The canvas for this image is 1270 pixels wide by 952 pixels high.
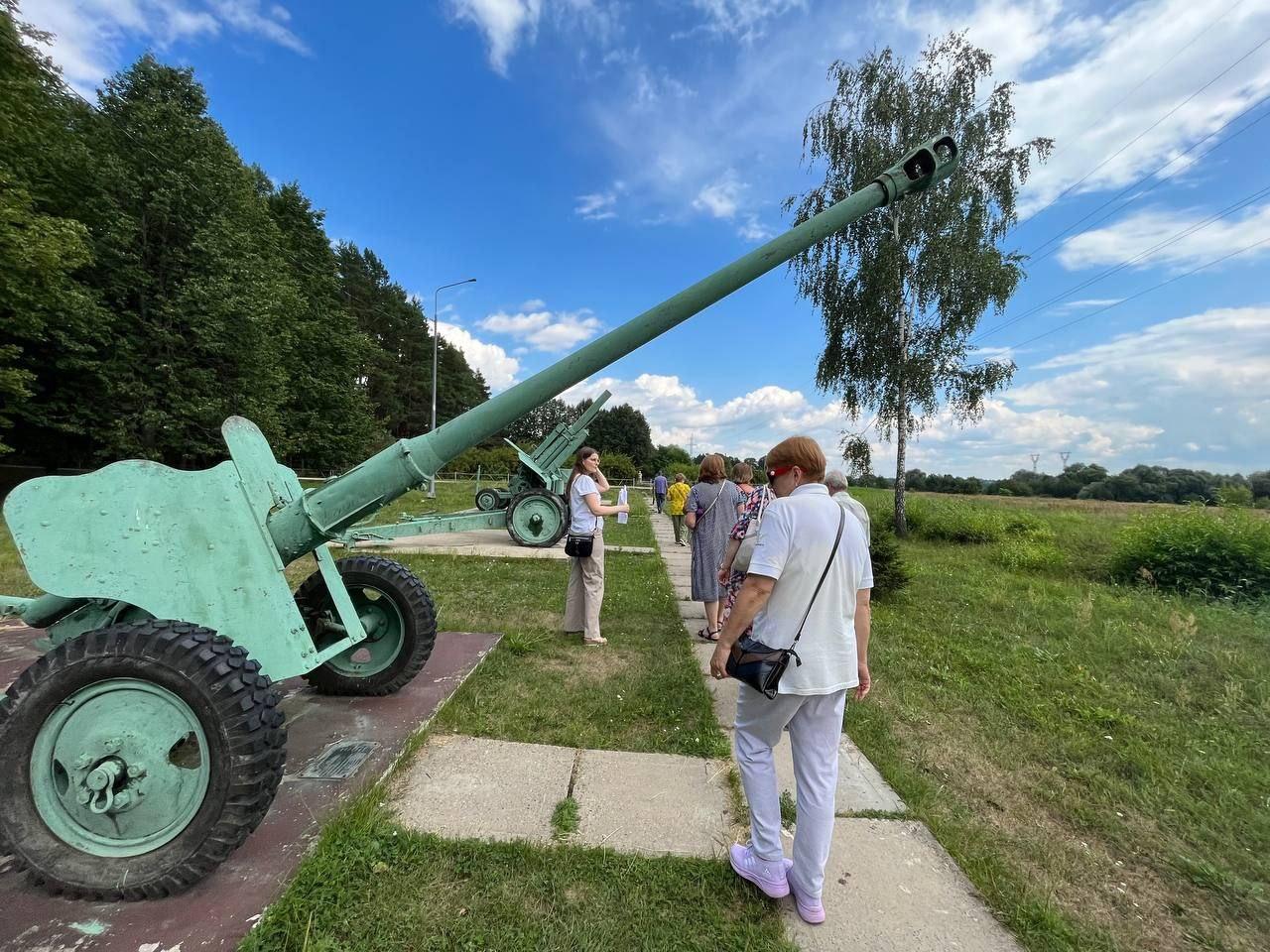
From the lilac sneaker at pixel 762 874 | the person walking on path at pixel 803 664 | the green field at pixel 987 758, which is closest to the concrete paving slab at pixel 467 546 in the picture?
the green field at pixel 987 758

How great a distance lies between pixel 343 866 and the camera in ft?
6.79

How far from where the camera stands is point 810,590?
1.98 m

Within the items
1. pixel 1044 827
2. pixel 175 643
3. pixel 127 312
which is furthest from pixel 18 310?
pixel 1044 827

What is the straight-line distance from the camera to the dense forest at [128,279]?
48.6 feet

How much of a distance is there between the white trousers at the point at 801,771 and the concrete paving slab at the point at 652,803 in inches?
15.8

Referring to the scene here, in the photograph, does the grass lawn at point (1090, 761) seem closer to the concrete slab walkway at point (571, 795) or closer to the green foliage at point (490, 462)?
the concrete slab walkway at point (571, 795)

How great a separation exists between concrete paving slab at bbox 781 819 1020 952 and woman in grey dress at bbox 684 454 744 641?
2533mm

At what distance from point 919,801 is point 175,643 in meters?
3.19

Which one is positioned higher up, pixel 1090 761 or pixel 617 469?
pixel 617 469

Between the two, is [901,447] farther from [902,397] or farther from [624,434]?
[624,434]

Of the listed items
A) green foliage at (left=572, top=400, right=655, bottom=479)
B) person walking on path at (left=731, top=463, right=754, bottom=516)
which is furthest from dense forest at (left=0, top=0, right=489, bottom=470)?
green foliage at (left=572, top=400, right=655, bottom=479)

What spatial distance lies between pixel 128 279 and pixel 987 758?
82.0 feet

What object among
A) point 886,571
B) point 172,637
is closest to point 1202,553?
point 886,571

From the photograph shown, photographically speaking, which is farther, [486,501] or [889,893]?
[486,501]
